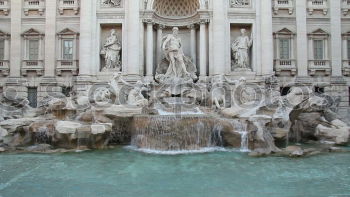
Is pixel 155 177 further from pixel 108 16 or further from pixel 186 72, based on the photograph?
pixel 108 16

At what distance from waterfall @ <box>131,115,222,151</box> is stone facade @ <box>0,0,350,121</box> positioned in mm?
6655

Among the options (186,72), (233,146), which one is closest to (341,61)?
(186,72)

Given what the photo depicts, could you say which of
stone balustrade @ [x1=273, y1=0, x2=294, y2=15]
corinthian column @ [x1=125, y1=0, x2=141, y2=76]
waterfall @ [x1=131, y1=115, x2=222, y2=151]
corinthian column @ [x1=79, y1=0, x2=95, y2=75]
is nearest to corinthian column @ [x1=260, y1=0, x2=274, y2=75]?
stone balustrade @ [x1=273, y1=0, x2=294, y2=15]

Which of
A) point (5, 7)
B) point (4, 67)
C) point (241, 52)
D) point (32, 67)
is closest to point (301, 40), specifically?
point (241, 52)

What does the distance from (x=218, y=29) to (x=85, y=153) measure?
11.6 meters

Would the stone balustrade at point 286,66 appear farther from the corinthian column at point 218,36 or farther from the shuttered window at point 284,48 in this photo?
the corinthian column at point 218,36

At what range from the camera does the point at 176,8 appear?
21.7 metres

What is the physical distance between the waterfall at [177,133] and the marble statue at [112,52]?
298 inches

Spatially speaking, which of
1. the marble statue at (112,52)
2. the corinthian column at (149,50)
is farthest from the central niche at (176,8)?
the marble statue at (112,52)

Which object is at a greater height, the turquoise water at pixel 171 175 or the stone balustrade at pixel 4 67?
the stone balustrade at pixel 4 67

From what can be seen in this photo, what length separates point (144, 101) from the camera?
1611cm

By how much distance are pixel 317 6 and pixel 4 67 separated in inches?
831

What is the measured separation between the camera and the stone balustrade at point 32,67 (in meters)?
21.1

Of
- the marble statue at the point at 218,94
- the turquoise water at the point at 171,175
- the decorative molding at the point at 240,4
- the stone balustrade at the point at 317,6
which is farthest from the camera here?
the stone balustrade at the point at 317,6
